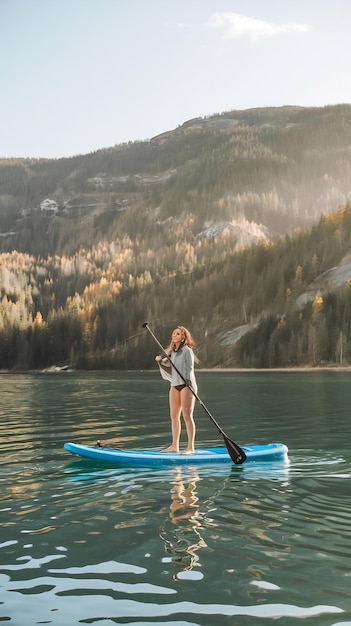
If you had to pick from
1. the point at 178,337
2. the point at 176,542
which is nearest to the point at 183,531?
the point at 176,542

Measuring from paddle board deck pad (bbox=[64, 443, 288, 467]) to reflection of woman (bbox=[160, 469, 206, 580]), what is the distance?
289cm

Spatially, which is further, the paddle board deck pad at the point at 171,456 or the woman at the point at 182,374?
the paddle board deck pad at the point at 171,456

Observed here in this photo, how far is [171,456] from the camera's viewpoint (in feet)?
65.3

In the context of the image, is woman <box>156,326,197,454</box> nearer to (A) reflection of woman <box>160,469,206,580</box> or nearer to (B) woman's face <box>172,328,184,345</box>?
(B) woman's face <box>172,328,184,345</box>

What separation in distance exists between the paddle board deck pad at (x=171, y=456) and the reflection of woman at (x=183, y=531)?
2890 millimetres

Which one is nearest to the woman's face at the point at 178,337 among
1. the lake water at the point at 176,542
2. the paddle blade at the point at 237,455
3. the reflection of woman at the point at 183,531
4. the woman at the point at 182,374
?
the woman at the point at 182,374

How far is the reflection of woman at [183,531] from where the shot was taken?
1076 cm

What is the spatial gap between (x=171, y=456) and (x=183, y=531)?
7.42 metres

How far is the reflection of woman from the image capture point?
35.3 ft

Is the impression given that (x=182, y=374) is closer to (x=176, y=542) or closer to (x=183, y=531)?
(x=183, y=531)

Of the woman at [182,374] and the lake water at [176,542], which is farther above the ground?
the woman at [182,374]

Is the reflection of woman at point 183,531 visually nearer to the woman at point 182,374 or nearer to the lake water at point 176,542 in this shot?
the lake water at point 176,542

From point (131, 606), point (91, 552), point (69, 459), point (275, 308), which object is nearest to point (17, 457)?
point (69, 459)

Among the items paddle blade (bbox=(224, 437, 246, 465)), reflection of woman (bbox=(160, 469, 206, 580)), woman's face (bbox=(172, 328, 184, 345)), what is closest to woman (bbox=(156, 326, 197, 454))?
woman's face (bbox=(172, 328, 184, 345))
